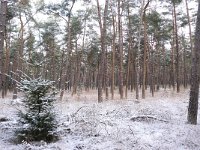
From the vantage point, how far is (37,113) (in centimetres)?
748

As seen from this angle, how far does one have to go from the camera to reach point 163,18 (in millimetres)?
31531

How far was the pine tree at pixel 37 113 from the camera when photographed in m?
7.46

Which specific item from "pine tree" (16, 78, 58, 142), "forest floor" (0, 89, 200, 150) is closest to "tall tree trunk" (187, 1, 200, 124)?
"forest floor" (0, 89, 200, 150)

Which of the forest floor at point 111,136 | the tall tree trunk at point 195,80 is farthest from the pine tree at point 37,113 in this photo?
the tall tree trunk at point 195,80

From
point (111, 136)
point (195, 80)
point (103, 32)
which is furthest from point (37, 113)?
point (103, 32)

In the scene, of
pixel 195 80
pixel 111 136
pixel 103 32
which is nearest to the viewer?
pixel 111 136

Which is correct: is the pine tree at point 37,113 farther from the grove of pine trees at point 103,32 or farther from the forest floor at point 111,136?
the grove of pine trees at point 103,32

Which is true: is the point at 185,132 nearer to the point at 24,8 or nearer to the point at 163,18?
the point at 24,8

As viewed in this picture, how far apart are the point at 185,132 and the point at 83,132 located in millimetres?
3441

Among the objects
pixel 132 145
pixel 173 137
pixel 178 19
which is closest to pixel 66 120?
pixel 132 145

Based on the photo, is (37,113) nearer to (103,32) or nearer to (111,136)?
(111,136)

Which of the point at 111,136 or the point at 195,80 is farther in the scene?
the point at 195,80

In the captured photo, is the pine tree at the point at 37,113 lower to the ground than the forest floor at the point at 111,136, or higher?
higher

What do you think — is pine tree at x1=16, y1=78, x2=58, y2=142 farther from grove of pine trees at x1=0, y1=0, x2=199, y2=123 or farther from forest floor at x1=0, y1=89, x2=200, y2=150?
grove of pine trees at x1=0, y1=0, x2=199, y2=123
